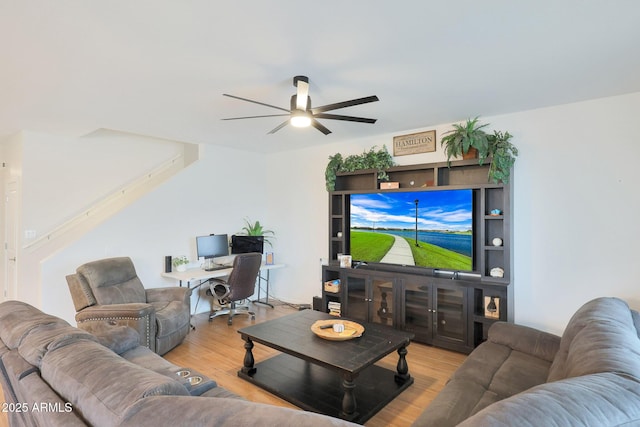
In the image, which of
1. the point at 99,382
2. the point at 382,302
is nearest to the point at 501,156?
the point at 382,302

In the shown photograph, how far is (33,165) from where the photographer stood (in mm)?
4406

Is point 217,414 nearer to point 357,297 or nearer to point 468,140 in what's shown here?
point 468,140

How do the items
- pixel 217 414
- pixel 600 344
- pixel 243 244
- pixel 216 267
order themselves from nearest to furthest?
pixel 217 414 → pixel 600 344 → pixel 216 267 → pixel 243 244

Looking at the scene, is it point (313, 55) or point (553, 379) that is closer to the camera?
point (553, 379)

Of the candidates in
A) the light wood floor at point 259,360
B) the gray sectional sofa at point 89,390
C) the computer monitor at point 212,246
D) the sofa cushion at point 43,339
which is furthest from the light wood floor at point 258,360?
the sofa cushion at point 43,339

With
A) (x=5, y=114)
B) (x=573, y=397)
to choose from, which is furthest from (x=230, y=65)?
(x=5, y=114)

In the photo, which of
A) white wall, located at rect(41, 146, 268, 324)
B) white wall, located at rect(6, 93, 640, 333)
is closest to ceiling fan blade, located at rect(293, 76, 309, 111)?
white wall, located at rect(6, 93, 640, 333)

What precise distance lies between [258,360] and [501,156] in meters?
3.25

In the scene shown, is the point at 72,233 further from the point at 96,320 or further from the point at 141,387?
the point at 141,387

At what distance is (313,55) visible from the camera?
2344 mm

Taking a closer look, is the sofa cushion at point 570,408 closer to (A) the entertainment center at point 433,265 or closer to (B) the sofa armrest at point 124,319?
(A) the entertainment center at point 433,265

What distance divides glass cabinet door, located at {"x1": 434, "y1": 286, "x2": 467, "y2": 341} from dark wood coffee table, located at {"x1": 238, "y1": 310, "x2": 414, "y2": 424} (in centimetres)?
98

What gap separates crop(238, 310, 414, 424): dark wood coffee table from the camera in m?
2.47

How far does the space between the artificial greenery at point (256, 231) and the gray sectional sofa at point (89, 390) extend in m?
3.83
